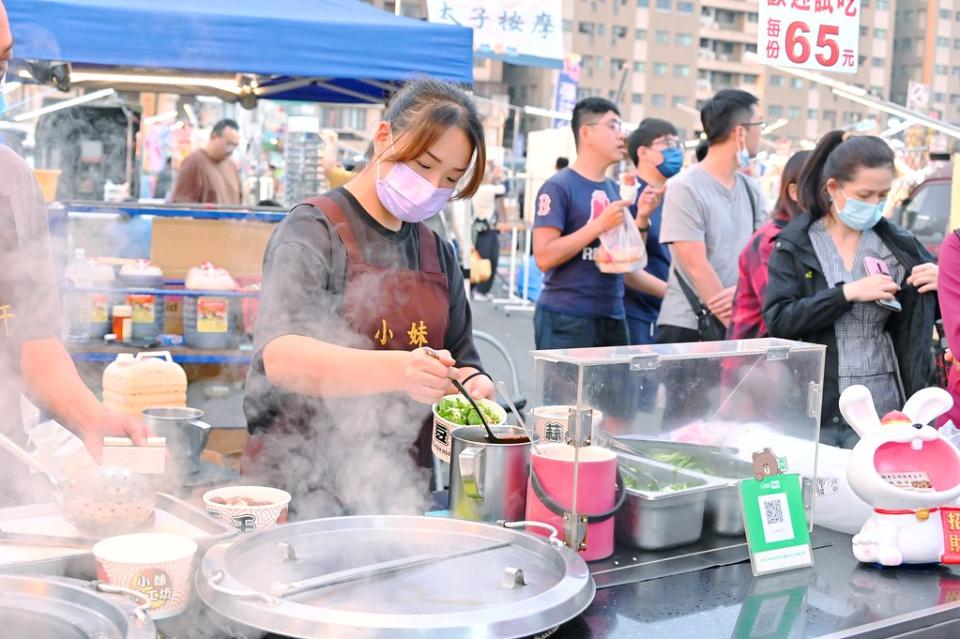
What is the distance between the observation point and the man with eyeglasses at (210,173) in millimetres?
8078

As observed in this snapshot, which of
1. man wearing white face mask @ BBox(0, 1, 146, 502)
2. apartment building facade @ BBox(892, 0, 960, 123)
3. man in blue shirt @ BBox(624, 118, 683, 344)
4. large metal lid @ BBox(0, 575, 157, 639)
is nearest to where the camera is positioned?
large metal lid @ BBox(0, 575, 157, 639)

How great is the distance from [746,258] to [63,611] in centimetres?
259

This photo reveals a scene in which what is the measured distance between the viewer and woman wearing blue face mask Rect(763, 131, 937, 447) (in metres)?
2.80

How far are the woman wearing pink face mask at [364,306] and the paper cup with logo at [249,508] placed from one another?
0.24m

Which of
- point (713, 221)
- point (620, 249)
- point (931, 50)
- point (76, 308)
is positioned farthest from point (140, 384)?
point (931, 50)

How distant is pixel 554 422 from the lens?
5.60ft

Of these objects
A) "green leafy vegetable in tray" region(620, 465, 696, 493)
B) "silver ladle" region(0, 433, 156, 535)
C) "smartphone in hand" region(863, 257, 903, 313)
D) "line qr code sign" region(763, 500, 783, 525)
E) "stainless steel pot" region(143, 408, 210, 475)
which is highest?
"smartphone in hand" region(863, 257, 903, 313)

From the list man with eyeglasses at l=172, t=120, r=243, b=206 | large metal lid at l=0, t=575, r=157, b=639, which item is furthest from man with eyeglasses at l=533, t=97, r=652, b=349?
man with eyeglasses at l=172, t=120, r=243, b=206

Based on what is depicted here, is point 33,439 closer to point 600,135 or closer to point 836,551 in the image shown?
point 836,551

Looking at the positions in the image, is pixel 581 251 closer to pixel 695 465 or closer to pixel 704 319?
pixel 704 319

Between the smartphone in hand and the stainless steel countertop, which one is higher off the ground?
the smartphone in hand

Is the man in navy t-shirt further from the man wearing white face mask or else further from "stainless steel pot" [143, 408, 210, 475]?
the man wearing white face mask

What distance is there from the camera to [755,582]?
5.46ft

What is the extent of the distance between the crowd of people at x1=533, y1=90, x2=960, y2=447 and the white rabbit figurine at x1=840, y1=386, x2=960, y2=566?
943 mm
